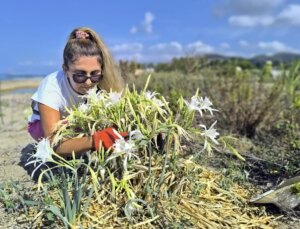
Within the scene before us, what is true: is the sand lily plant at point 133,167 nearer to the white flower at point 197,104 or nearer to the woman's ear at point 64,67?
the white flower at point 197,104

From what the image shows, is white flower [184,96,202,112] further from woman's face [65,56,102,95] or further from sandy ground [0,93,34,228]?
sandy ground [0,93,34,228]

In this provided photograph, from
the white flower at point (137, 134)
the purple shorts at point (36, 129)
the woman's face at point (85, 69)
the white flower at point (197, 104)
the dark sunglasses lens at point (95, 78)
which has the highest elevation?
the woman's face at point (85, 69)

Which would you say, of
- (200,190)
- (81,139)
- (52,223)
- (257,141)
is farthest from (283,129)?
(52,223)

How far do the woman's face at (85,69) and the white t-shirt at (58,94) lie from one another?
0.33 feet

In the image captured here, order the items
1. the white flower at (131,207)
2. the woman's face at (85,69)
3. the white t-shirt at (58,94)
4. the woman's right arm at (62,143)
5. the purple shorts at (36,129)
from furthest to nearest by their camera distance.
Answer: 1. the purple shorts at (36,129)
2. the white t-shirt at (58,94)
3. the woman's face at (85,69)
4. the woman's right arm at (62,143)
5. the white flower at (131,207)

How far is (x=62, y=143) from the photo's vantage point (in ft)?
8.47

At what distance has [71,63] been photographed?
2918mm

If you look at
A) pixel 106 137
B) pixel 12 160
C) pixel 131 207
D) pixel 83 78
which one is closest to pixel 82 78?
pixel 83 78

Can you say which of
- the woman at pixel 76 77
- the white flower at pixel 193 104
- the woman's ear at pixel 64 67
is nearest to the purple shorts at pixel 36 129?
the woman at pixel 76 77

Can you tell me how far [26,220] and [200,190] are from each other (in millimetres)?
948

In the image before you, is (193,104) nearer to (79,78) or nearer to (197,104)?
(197,104)

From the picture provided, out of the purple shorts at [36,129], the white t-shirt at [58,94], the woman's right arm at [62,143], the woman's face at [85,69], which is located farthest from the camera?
the purple shorts at [36,129]

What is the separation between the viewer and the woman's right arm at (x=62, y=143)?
2488mm

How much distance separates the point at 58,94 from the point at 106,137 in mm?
809
